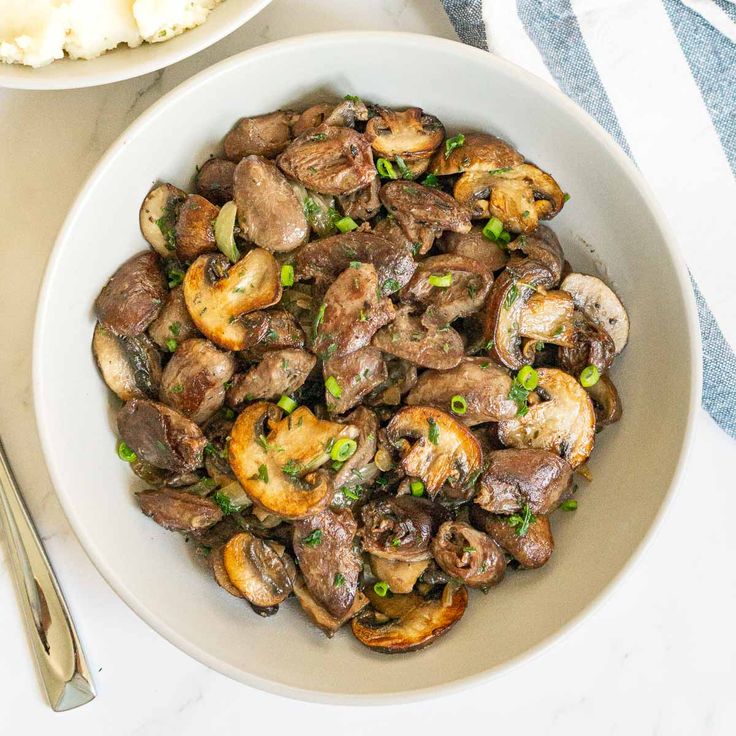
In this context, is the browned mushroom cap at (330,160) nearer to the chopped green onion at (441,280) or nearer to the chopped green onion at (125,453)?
the chopped green onion at (441,280)

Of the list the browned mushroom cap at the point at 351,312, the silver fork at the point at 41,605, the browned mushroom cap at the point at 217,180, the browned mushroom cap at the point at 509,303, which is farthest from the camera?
the silver fork at the point at 41,605

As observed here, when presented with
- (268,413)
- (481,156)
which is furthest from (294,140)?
(268,413)

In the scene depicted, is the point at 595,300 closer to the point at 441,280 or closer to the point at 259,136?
the point at 441,280

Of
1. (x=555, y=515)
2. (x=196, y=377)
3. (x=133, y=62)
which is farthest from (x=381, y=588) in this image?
(x=133, y=62)

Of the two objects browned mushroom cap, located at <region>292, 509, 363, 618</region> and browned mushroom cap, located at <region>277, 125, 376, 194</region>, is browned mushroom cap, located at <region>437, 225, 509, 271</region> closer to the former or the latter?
browned mushroom cap, located at <region>277, 125, 376, 194</region>

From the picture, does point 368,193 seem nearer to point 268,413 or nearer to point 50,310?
point 268,413

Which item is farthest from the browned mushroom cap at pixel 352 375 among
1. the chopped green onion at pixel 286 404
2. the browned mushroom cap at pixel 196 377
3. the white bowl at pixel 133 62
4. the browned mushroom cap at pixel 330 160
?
the white bowl at pixel 133 62

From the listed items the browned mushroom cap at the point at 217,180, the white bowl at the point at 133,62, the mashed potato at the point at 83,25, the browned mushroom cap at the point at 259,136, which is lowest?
the browned mushroom cap at the point at 217,180

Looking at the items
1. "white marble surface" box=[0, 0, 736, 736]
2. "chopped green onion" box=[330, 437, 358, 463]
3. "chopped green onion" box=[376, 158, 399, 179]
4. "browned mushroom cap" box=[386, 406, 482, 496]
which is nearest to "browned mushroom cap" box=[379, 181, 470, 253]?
"chopped green onion" box=[376, 158, 399, 179]
